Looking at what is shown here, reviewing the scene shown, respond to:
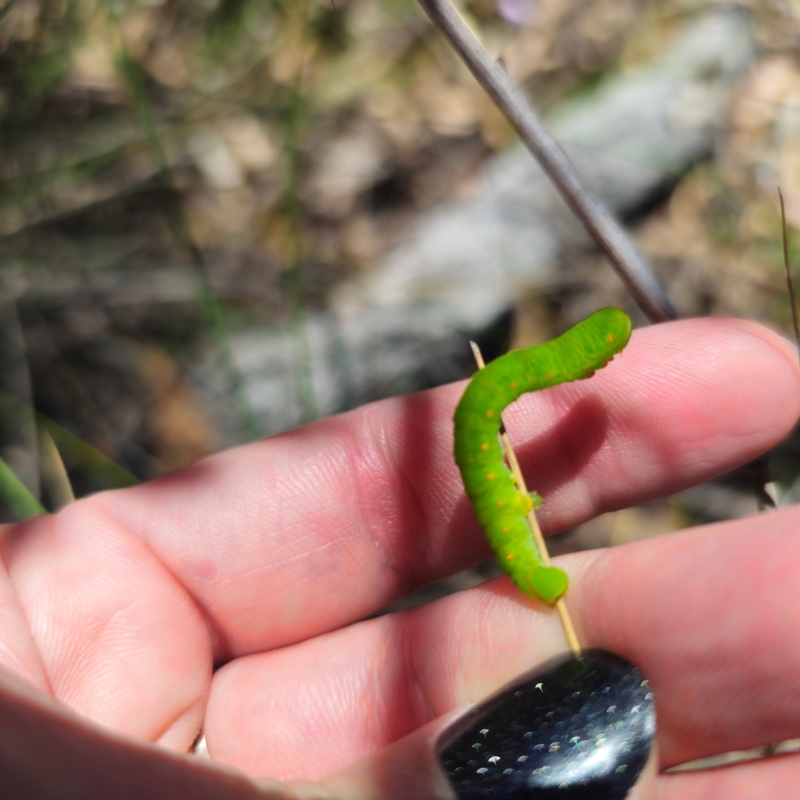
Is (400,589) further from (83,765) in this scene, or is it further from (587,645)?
(83,765)

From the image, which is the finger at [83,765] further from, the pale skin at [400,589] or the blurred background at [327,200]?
the blurred background at [327,200]

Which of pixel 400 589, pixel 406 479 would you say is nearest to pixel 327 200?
pixel 406 479

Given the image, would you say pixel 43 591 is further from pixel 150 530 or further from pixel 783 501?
pixel 783 501

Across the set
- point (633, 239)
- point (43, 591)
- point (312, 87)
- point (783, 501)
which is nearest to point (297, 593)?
point (43, 591)

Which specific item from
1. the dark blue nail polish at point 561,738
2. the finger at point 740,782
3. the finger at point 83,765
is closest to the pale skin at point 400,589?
the finger at point 740,782

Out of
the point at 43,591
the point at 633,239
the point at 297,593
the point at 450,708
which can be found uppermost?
the point at 633,239

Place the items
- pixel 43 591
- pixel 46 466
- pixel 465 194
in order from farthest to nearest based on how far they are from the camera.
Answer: pixel 465 194 → pixel 46 466 → pixel 43 591

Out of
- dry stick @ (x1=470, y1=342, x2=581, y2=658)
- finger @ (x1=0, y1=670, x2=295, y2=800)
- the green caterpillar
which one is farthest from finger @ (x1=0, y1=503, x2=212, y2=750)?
dry stick @ (x1=470, y1=342, x2=581, y2=658)
